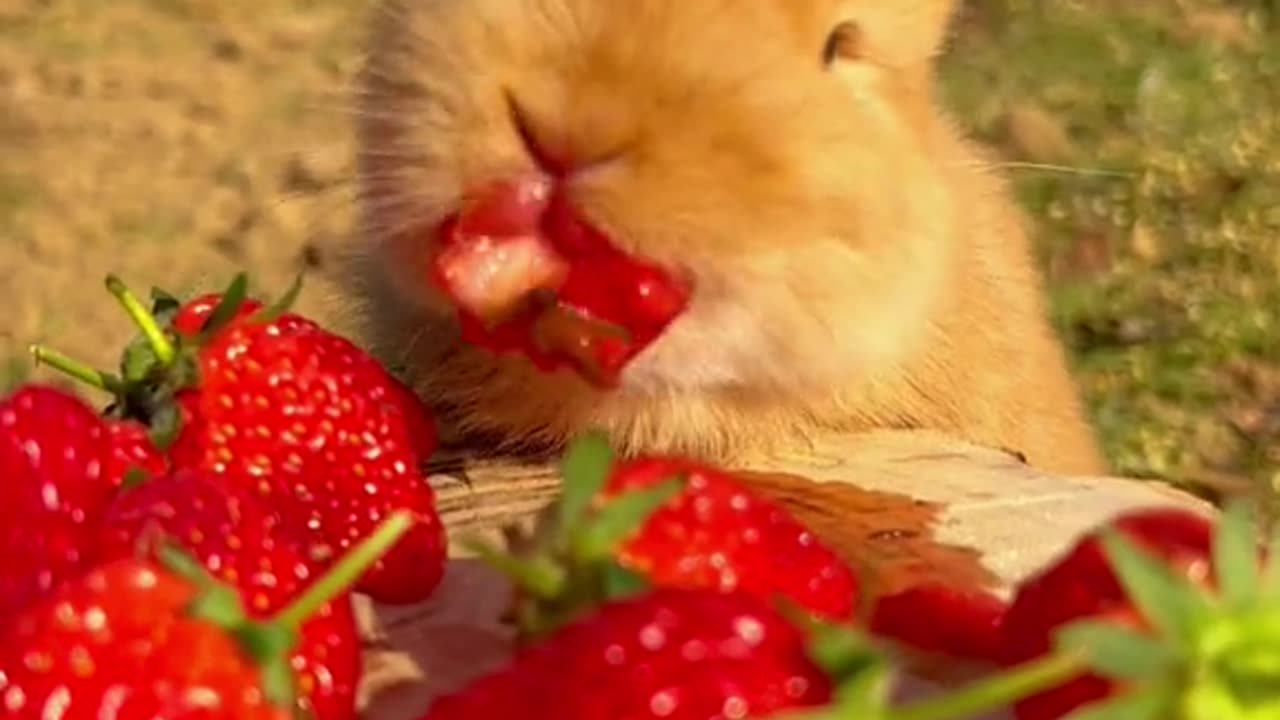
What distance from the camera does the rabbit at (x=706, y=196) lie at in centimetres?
146

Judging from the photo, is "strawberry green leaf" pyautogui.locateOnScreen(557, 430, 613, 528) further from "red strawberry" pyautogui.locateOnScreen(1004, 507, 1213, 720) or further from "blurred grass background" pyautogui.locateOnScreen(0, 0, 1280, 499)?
"blurred grass background" pyautogui.locateOnScreen(0, 0, 1280, 499)

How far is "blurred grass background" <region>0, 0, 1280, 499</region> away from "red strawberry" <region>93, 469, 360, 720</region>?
1.96 m

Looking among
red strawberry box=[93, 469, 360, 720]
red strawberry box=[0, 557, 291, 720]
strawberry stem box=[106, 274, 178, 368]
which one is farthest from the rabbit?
red strawberry box=[0, 557, 291, 720]

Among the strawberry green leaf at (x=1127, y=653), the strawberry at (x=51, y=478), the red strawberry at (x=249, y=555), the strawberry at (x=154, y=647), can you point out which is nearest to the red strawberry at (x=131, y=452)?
the strawberry at (x=51, y=478)

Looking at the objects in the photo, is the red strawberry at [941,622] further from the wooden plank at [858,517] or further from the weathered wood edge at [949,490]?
the weathered wood edge at [949,490]

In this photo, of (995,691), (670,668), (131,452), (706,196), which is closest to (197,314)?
(131,452)

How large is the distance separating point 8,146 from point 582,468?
121 inches

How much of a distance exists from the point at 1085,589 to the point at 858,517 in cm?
49

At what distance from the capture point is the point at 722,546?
1.18 metres

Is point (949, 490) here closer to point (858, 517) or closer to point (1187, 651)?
point (858, 517)

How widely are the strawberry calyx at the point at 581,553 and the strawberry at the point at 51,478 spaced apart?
0.93 feet

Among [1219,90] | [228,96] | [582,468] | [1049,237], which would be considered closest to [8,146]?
[228,96]

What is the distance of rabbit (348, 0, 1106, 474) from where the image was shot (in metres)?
1.46

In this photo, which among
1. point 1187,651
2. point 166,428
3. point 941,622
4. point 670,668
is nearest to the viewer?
point 1187,651
